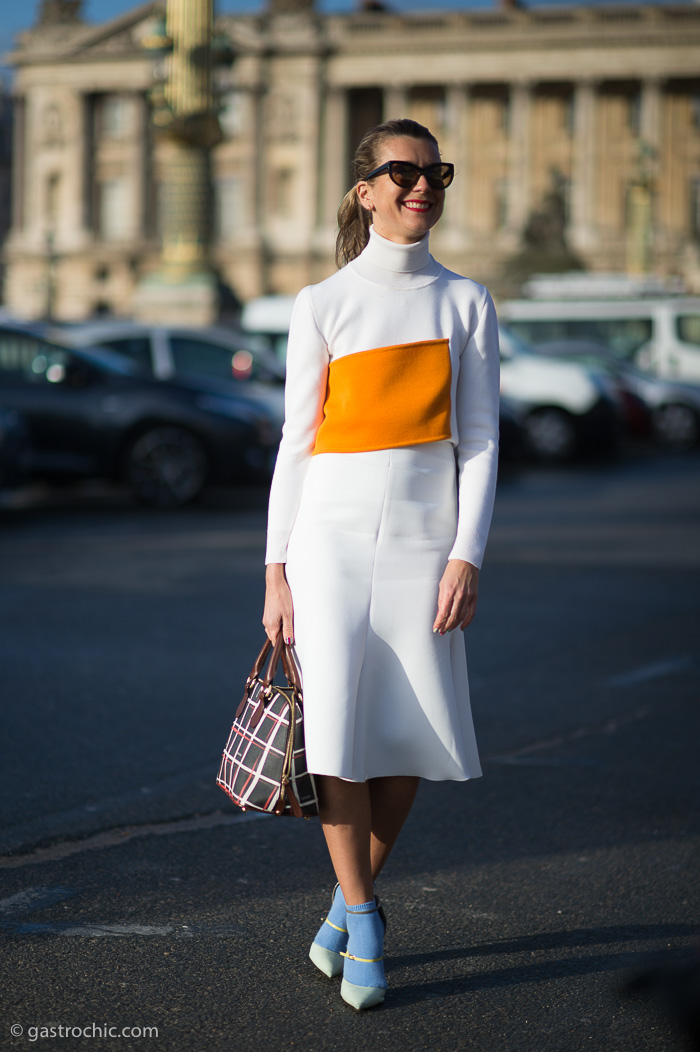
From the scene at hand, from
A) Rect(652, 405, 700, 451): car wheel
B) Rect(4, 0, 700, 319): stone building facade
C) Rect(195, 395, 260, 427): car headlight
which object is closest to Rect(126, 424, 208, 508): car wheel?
Rect(195, 395, 260, 427): car headlight

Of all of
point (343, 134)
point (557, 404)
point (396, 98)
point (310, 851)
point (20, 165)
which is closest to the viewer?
point (310, 851)

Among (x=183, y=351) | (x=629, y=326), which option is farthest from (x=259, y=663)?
(x=629, y=326)

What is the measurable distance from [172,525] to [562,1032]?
9.01 m

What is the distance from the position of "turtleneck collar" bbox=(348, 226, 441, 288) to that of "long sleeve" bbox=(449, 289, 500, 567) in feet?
0.48

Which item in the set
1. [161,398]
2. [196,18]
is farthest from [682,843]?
[196,18]

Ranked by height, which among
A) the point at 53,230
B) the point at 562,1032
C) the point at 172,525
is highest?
the point at 53,230

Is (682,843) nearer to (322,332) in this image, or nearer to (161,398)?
(322,332)

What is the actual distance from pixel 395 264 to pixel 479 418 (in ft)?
1.19

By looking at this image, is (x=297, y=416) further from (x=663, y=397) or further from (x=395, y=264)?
(x=663, y=397)

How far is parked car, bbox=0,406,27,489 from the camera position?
11312 millimetres

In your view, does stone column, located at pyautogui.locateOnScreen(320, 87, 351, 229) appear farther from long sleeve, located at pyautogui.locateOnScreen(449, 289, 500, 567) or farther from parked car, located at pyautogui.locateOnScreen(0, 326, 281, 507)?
long sleeve, located at pyautogui.locateOnScreen(449, 289, 500, 567)

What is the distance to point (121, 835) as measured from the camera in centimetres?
411

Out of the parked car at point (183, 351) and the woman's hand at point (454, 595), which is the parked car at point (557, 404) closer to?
the parked car at point (183, 351)

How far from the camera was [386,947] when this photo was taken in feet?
10.9
